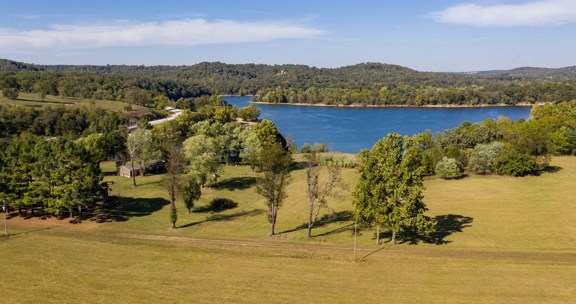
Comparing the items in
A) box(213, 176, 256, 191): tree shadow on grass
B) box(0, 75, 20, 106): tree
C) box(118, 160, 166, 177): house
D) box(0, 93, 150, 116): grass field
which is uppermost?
box(0, 75, 20, 106): tree

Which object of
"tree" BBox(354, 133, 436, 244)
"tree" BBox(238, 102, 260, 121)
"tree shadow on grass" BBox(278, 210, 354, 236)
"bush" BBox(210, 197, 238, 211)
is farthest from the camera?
"tree" BBox(238, 102, 260, 121)

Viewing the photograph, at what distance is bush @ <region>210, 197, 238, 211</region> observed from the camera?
53.6 metres

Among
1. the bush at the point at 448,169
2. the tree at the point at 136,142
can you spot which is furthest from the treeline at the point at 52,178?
the bush at the point at 448,169

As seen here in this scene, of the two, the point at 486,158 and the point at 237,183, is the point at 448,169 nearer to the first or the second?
the point at 486,158

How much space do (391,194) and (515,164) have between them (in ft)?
127

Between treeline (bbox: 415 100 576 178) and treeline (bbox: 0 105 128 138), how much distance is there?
7798 cm

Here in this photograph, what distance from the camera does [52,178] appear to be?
46.8 m

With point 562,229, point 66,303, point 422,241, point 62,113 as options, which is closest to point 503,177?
point 562,229

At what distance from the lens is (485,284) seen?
29500mm

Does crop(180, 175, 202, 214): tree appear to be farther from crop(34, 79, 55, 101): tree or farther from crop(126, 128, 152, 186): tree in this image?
crop(34, 79, 55, 101): tree

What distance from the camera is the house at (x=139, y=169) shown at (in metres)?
67.8

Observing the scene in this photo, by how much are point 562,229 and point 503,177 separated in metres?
26.4

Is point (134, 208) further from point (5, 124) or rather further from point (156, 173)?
point (5, 124)

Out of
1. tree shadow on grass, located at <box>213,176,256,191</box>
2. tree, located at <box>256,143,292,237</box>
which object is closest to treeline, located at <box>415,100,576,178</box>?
tree shadow on grass, located at <box>213,176,256,191</box>
